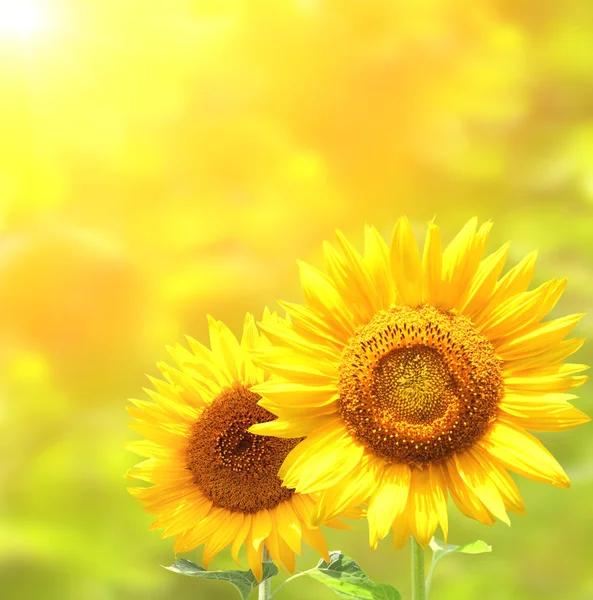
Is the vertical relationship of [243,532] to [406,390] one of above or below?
below

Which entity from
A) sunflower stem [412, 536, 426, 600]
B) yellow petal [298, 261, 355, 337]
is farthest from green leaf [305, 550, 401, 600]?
yellow petal [298, 261, 355, 337]

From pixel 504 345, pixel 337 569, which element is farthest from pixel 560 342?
pixel 337 569

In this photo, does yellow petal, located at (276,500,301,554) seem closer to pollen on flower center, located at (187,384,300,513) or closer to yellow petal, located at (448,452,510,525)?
pollen on flower center, located at (187,384,300,513)

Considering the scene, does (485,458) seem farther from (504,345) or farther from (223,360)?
(223,360)

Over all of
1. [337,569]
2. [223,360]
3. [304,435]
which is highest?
[223,360]

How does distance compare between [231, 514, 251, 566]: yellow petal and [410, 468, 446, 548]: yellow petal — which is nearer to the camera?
[410, 468, 446, 548]: yellow petal

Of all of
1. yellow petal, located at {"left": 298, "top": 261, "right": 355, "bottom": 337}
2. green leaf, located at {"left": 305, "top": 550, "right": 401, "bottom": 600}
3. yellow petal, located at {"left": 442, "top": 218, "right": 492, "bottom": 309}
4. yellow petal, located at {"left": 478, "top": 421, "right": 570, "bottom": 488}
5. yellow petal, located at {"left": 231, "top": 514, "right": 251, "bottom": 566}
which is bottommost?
green leaf, located at {"left": 305, "top": 550, "right": 401, "bottom": 600}

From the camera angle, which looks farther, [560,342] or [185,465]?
[185,465]
